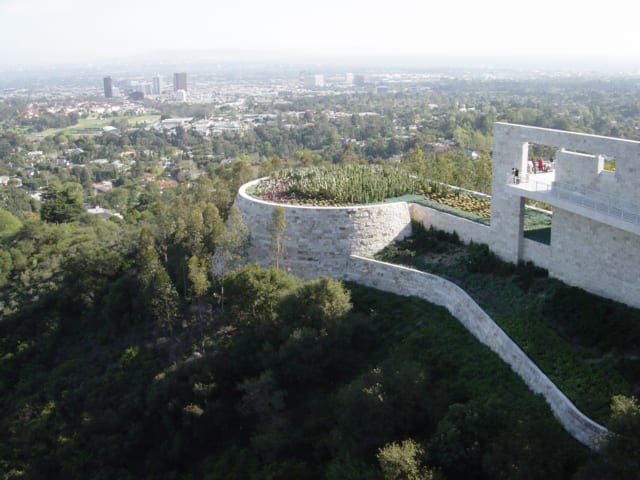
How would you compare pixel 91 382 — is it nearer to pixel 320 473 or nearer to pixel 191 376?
pixel 191 376

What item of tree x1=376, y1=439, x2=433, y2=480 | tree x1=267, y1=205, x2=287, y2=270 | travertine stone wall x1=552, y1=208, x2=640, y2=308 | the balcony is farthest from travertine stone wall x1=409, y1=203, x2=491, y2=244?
tree x1=376, y1=439, x2=433, y2=480

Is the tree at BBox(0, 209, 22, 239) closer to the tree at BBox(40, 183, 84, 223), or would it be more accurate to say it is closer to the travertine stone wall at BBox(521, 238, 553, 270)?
the tree at BBox(40, 183, 84, 223)

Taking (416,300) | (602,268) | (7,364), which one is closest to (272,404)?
(416,300)

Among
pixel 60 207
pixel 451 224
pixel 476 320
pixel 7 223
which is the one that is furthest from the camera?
pixel 7 223

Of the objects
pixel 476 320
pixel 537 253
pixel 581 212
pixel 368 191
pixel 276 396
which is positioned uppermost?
pixel 581 212

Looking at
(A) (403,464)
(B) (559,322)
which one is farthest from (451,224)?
(A) (403,464)

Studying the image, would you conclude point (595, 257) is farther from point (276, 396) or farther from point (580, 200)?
point (276, 396)
